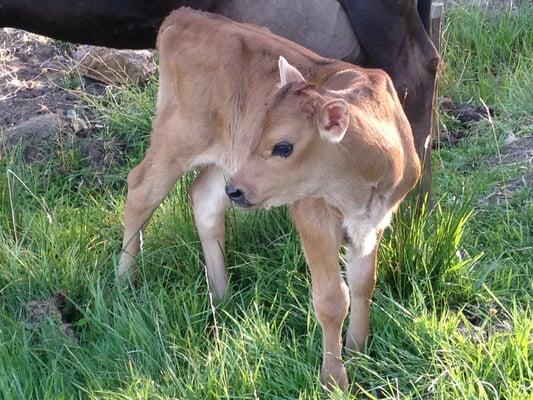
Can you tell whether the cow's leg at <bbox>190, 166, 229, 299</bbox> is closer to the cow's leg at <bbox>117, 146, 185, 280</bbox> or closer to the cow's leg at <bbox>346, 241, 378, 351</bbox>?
the cow's leg at <bbox>117, 146, 185, 280</bbox>

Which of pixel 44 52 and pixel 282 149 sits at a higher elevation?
pixel 282 149

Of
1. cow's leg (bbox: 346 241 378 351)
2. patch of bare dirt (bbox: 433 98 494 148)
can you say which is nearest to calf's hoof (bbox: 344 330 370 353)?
cow's leg (bbox: 346 241 378 351)

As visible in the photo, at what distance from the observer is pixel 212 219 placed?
5.26m

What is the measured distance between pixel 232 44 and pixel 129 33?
1241 mm

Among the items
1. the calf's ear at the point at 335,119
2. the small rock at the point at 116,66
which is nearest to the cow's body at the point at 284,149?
the calf's ear at the point at 335,119

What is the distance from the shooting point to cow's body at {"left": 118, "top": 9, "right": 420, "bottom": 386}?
3.81 metres

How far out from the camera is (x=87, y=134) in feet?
23.2

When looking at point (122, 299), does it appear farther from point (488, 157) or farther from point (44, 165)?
point (488, 157)

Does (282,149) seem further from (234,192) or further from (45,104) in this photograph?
(45,104)

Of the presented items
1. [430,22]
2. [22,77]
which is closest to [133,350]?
[430,22]

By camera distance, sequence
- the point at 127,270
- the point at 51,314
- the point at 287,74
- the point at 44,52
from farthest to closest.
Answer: the point at 44,52
the point at 127,270
the point at 51,314
the point at 287,74

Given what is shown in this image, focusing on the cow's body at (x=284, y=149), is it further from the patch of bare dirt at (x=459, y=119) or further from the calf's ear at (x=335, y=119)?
the patch of bare dirt at (x=459, y=119)

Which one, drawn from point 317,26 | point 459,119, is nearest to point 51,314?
point 317,26

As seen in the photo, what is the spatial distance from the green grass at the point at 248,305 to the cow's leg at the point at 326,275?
101mm
